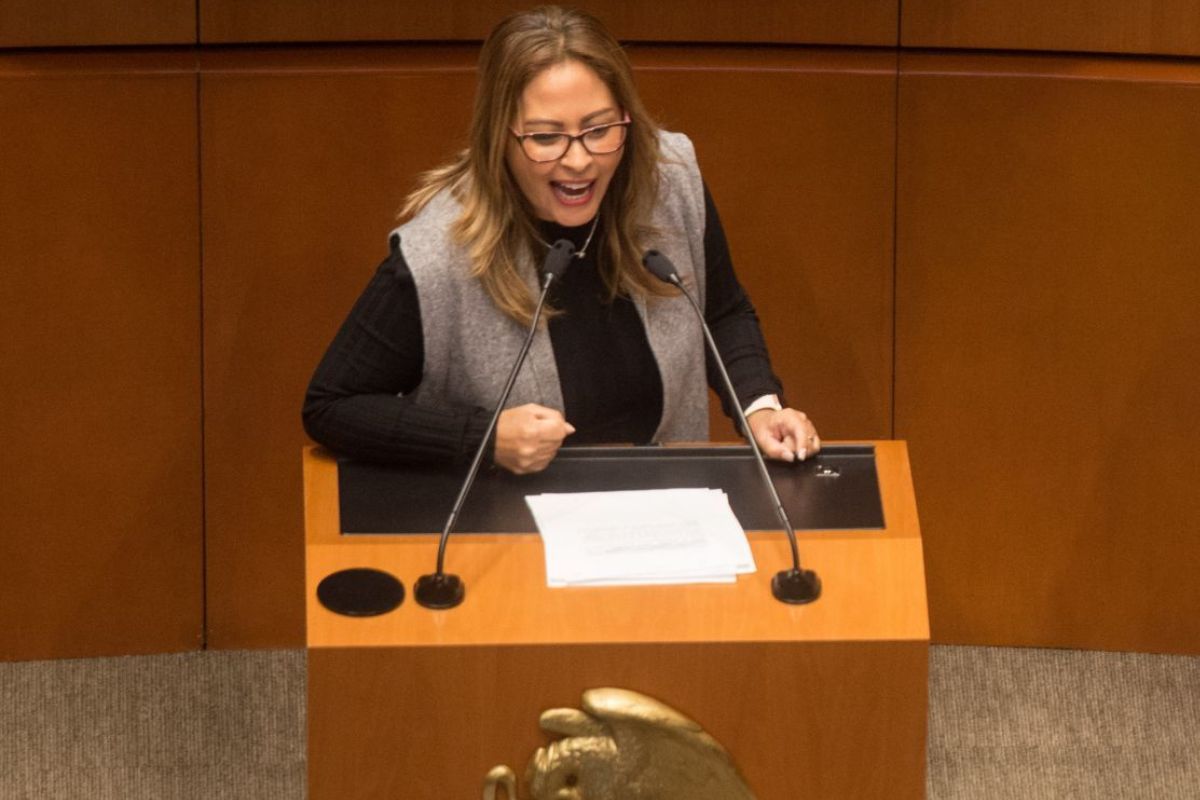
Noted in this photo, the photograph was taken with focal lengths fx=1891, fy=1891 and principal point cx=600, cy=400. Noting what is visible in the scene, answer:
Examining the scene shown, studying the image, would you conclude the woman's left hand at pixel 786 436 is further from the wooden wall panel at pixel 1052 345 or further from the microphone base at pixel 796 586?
the wooden wall panel at pixel 1052 345

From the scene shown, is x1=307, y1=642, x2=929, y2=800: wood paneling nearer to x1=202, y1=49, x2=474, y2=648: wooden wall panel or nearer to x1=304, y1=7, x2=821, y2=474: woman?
x1=304, y1=7, x2=821, y2=474: woman

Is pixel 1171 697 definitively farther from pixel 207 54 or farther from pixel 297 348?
pixel 207 54

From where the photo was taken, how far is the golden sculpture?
1831 millimetres

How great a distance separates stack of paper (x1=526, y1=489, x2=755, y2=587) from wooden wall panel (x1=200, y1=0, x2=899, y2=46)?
3.71 ft

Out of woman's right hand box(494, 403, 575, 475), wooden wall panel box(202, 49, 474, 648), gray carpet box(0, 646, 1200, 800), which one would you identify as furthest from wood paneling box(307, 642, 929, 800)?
wooden wall panel box(202, 49, 474, 648)

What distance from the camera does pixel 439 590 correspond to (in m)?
1.86

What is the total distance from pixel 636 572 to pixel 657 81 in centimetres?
132

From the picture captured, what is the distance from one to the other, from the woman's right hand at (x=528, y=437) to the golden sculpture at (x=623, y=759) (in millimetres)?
370

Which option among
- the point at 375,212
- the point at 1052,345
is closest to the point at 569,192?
the point at 375,212

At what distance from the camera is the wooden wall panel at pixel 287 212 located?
2979 mm

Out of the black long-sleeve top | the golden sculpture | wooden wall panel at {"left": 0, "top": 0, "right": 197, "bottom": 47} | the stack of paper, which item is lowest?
the golden sculpture

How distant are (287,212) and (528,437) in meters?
1.06

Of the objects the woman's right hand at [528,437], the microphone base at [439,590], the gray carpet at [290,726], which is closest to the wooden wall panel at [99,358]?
the gray carpet at [290,726]

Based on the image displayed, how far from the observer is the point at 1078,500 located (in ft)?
10.6
